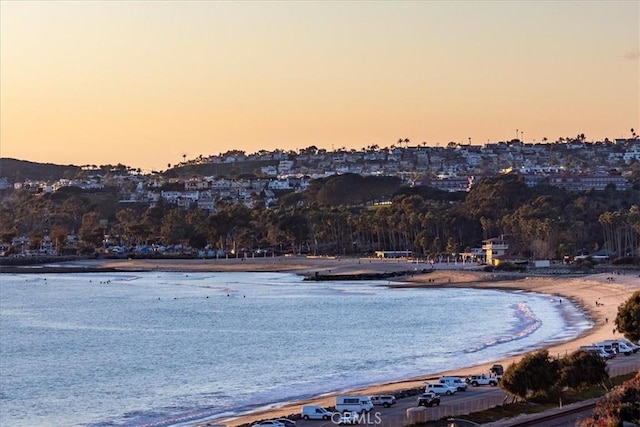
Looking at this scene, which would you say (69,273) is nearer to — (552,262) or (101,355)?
(552,262)

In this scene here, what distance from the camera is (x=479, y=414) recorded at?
74.7ft

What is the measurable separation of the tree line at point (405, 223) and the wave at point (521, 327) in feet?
119

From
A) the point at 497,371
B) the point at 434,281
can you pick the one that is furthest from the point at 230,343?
the point at 434,281

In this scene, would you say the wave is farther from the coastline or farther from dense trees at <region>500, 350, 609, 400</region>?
dense trees at <region>500, 350, 609, 400</region>

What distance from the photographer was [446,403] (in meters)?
28.3

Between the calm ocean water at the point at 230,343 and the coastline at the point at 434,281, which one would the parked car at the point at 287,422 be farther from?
the calm ocean water at the point at 230,343

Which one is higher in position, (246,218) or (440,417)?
(246,218)

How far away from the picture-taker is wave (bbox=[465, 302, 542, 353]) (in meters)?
46.1

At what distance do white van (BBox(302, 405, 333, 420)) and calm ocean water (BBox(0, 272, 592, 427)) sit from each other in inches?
151

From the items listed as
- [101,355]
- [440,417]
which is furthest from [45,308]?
[440,417]

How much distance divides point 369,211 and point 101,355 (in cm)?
9148

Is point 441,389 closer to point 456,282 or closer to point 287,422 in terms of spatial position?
point 287,422

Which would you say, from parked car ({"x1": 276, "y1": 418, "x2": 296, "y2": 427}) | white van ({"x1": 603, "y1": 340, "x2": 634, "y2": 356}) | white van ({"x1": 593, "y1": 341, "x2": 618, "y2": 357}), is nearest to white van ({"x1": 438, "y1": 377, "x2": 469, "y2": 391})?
parked car ({"x1": 276, "y1": 418, "x2": 296, "y2": 427})

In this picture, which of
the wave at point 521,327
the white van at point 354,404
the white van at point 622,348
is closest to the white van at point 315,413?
the white van at point 354,404
